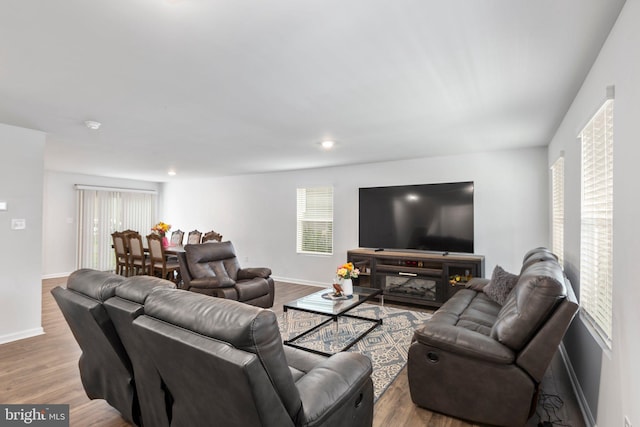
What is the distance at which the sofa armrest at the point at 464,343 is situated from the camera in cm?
197

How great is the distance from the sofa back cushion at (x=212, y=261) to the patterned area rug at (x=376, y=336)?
110cm

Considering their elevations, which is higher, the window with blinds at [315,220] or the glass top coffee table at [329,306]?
the window with blinds at [315,220]

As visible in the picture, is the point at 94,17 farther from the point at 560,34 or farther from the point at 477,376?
Result: the point at 477,376

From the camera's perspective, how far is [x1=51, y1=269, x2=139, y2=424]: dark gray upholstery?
175 centimetres

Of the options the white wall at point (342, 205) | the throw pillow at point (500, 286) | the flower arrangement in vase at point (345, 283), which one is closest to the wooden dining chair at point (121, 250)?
the white wall at point (342, 205)

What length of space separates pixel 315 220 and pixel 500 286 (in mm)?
3760

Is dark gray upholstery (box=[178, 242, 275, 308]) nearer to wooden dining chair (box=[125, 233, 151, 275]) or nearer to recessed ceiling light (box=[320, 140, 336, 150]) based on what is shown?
recessed ceiling light (box=[320, 140, 336, 150])

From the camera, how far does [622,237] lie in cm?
154

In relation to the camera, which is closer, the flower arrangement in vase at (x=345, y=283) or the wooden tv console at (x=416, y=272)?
the flower arrangement in vase at (x=345, y=283)

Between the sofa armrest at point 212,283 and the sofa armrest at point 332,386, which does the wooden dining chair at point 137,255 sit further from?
the sofa armrest at point 332,386

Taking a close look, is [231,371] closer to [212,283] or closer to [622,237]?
[622,237]

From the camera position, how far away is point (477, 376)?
2029 mm

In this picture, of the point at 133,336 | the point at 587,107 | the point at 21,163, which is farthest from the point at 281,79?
the point at 21,163

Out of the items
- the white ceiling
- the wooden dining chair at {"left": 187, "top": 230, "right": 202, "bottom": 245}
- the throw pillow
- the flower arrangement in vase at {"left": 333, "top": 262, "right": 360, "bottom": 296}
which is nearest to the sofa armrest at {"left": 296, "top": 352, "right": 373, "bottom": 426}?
the white ceiling
